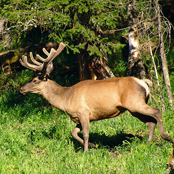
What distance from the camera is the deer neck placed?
7188 millimetres

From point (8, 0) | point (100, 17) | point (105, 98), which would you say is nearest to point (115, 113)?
point (105, 98)

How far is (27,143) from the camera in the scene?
279 inches

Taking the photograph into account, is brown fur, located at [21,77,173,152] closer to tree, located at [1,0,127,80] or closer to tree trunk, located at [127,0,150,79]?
tree, located at [1,0,127,80]

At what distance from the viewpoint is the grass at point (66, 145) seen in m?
5.44

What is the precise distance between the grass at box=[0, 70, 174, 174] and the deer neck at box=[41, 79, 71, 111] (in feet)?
2.54

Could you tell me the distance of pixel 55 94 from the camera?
289 inches

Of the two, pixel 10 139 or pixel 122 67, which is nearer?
pixel 10 139

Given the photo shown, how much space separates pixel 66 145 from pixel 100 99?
1364mm

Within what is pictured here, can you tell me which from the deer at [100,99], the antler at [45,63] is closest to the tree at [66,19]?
the antler at [45,63]

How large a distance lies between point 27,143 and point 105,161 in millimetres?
2203

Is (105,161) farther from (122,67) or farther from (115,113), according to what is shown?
(122,67)

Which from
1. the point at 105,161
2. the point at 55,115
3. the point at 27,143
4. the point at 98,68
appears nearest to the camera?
the point at 105,161

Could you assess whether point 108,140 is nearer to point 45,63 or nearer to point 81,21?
point 45,63

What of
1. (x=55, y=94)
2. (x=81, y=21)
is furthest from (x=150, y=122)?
(x=81, y=21)
